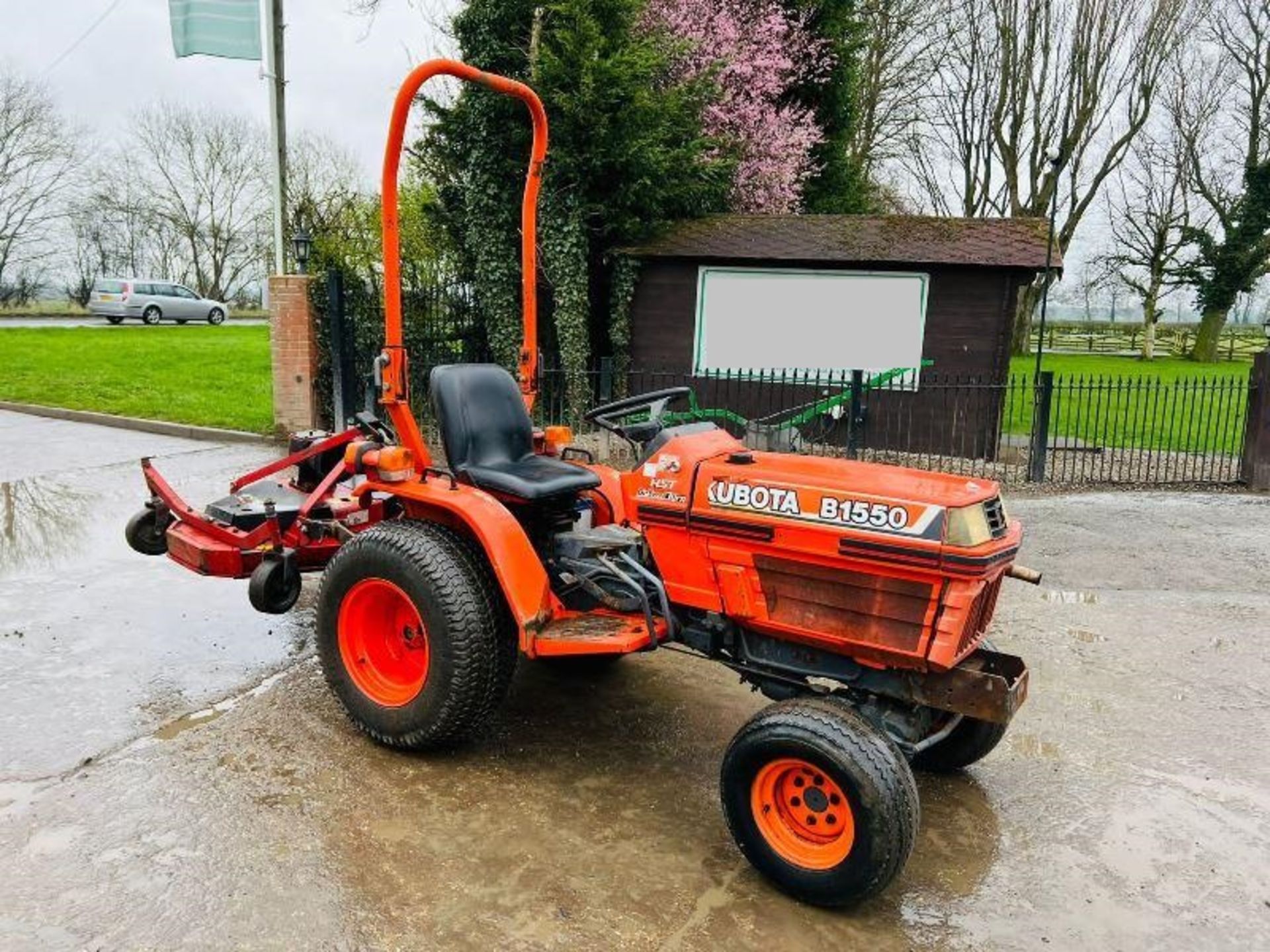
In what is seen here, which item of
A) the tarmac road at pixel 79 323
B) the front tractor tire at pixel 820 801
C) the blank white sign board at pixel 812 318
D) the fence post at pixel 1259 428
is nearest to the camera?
the front tractor tire at pixel 820 801

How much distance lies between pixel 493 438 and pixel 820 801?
192 centimetres

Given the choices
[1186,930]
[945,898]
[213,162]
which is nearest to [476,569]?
[945,898]

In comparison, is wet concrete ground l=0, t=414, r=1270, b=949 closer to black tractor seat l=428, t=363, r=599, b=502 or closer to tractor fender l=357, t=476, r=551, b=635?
tractor fender l=357, t=476, r=551, b=635

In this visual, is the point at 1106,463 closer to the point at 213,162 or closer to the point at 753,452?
the point at 753,452

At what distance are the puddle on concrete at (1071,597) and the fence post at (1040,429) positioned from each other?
335 cm

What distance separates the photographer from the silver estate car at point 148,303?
2656 cm

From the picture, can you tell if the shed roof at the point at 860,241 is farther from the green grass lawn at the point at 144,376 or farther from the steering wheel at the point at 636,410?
the steering wheel at the point at 636,410

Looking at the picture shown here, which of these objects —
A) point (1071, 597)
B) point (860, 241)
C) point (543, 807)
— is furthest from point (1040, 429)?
point (543, 807)

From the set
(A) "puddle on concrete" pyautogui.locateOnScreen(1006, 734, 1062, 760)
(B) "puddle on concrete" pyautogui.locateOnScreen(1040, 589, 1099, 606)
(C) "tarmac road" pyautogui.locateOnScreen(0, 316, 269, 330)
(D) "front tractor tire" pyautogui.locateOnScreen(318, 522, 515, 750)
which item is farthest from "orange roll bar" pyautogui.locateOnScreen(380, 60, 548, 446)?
(C) "tarmac road" pyautogui.locateOnScreen(0, 316, 269, 330)

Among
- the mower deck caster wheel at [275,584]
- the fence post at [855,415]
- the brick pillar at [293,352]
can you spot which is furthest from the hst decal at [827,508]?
the brick pillar at [293,352]

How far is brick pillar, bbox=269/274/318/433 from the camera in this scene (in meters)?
9.86

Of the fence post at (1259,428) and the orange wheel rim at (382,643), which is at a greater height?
the fence post at (1259,428)

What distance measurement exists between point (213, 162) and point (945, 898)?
42679mm

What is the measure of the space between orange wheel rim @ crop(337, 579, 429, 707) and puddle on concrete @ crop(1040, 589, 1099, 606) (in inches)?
153
